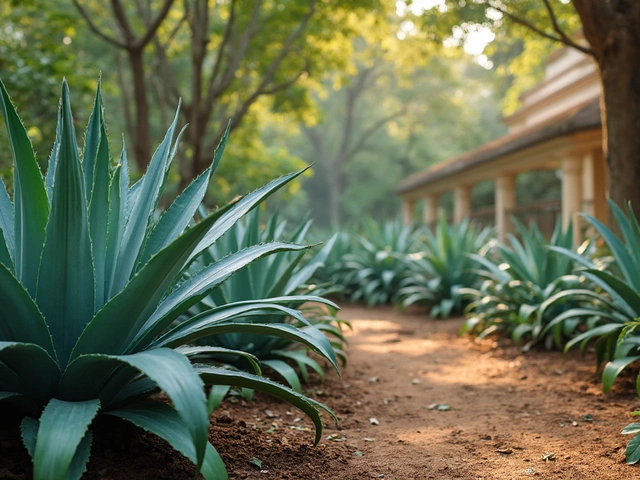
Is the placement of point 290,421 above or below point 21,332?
below

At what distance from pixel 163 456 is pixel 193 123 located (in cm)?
853

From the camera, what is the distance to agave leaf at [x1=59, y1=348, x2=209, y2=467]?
1498 millimetres

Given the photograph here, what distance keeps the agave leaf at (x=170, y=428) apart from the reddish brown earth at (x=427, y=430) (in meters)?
0.18

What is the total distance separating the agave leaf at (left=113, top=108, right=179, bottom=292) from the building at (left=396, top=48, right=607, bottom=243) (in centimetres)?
713

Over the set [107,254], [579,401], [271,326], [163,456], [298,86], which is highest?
[298,86]

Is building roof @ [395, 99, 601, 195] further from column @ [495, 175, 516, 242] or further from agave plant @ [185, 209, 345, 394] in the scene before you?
agave plant @ [185, 209, 345, 394]

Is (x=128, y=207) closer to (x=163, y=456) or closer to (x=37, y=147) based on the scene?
(x=163, y=456)

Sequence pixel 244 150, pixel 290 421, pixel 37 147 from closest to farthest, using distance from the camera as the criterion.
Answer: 1. pixel 290 421
2. pixel 37 147
3. pixel 244 150

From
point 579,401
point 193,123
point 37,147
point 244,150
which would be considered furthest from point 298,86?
point 579,401

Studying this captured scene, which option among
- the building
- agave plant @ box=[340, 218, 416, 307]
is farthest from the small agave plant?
the building

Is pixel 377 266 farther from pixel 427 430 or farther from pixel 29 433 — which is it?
pixel 29 433

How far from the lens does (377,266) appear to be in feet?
32.8

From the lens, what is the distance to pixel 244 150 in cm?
1655

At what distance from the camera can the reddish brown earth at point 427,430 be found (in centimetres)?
225
